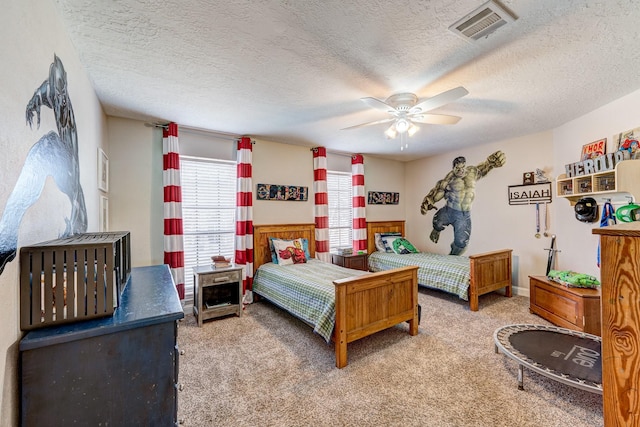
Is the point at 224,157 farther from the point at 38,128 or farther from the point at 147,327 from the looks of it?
the point at 147,327

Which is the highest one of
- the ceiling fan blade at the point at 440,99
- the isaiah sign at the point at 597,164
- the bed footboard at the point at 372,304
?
the ceiling fan blade at the point at 440,99

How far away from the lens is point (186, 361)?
94.5 inches

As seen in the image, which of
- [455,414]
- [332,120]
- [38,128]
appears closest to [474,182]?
[332,120]

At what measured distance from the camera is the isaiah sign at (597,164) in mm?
2636

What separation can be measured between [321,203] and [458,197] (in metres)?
2.59

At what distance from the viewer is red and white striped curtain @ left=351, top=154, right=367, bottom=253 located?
508 centimetres

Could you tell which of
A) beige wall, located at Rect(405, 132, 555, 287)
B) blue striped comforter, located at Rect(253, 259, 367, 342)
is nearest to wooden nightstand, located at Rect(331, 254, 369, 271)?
blue striped comforter, located at Rect(253, 259, 367, 342)

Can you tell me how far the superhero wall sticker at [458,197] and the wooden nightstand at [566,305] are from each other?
1.58 metres

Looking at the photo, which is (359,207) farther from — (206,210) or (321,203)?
(206,210)

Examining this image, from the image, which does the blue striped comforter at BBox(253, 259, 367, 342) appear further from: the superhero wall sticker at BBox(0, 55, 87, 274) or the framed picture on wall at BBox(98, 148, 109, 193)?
the framed picture on wall at BBox(98, 148, 109, 193)

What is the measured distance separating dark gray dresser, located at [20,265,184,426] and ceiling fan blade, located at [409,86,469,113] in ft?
7.74

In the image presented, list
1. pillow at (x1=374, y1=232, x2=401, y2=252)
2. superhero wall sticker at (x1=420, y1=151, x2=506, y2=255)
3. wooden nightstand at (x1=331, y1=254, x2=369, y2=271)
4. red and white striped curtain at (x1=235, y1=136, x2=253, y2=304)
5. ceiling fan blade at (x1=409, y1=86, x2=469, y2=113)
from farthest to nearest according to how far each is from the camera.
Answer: pillow at (x1=374, y1=232, x2=401, y2=252), superhero wall sticker at (x1=420, y1=151, x2=506, y2=255), wooden nightstand at (x1=331, y1=254, x2=369, y2=271), red and white striped curtain at (x1=235, y1=136, x2=253, y2=304), ceiling fan blade at (x1=409, y1=86, x2=469, y2=113)

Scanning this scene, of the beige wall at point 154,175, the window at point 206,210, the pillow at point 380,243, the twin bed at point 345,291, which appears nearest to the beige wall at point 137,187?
the beige wall at point 154,175

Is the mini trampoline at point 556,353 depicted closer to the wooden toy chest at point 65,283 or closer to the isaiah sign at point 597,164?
the isaiah sign at point 597,164
